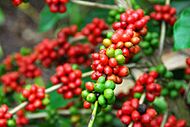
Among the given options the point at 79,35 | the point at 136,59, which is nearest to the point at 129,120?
the point at 136,59

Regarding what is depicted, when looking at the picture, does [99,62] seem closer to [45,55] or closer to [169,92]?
[169,92]

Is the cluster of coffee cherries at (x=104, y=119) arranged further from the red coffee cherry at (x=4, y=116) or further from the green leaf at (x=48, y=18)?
the red coffee cherry at (x=4, y=116)

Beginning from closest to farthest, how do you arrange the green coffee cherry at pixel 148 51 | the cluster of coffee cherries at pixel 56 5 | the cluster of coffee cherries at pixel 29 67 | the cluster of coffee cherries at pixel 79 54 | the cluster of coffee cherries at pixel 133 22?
the cluster of coffee cherries at pixel 133 22 < the cluster of coffee cherries at pixel 56 5 < the green coffee cherry at pixel 148 51 < the cluster of coffee cherries at pixel 79 54 < the cluster of coffee cherries at pixel 29 67

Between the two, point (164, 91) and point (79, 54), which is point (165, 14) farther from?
point (79, 54)

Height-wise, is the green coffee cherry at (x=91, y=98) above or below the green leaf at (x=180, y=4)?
above

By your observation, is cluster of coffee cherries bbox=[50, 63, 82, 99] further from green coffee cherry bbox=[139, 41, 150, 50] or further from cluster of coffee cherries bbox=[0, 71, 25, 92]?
cluster of coffee cherries bbox=[0, 71, 25, 92]

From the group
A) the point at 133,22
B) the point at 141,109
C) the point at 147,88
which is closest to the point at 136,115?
the point at 141,109

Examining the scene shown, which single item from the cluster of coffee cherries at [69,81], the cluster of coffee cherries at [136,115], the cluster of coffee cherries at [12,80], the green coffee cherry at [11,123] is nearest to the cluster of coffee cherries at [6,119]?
the green coffee cherry at [11,123]
